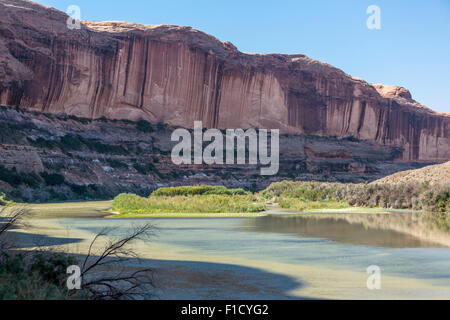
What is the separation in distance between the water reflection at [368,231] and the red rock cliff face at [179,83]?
47.0 meters

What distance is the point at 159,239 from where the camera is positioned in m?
19.3

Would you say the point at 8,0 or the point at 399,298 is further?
the point at 8,0

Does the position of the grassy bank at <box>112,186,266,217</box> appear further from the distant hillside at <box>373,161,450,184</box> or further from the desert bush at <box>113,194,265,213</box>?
the distant hillside at <box>373,161,450,184</box>

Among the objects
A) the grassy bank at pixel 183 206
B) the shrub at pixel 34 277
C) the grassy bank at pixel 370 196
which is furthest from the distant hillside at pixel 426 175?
the shrub at pixel 34 277

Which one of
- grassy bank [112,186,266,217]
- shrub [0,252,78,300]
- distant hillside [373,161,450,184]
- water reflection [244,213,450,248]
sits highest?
distant hillside [373,161,450,184]

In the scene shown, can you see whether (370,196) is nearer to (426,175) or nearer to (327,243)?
(426,175)

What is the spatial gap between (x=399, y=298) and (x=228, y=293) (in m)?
3.10

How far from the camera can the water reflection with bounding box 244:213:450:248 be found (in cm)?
1844

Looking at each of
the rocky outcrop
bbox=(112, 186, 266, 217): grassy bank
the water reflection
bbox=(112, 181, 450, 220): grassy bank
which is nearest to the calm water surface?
the water reflection

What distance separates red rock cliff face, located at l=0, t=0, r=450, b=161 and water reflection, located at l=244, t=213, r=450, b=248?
46967 mm

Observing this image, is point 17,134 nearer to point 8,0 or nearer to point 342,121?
point 8,0

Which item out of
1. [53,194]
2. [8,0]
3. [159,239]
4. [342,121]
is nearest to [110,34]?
[8,0]

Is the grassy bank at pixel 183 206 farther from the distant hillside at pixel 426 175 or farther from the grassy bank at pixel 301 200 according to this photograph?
the distant hillside at pixel 426 175

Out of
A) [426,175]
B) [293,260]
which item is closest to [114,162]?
[426,175]
